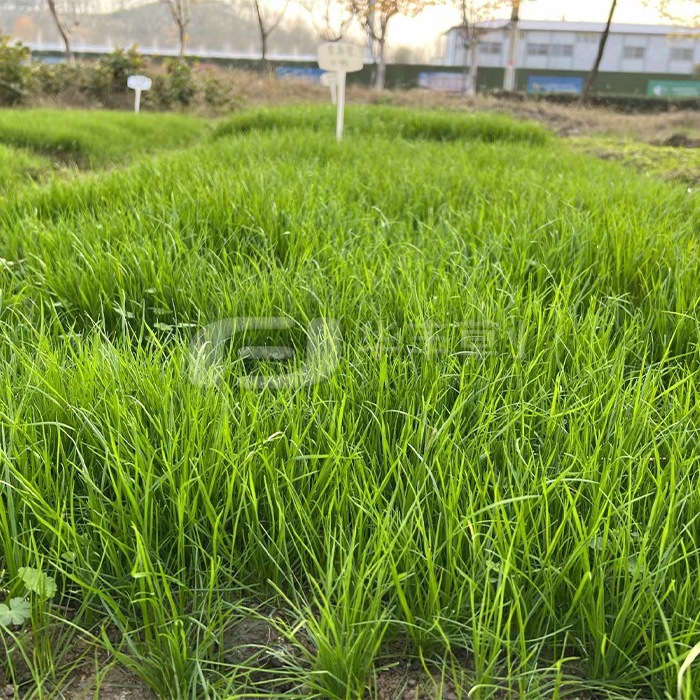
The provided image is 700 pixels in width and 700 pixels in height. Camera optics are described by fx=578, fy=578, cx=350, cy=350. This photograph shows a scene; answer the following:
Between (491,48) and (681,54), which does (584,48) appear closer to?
(491,48)

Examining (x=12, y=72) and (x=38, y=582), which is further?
(x=12, y=72)

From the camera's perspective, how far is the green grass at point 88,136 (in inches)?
255

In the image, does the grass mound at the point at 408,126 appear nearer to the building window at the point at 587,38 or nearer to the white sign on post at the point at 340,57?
the white sign on post at the point at 340,57

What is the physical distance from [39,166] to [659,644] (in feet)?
18.8

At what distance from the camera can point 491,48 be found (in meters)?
29.0

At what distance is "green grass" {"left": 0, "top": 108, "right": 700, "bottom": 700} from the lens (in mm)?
754

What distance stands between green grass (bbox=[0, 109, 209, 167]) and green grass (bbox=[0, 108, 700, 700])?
199 inches

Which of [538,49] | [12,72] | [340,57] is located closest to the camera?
[340,57]

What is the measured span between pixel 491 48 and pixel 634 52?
665cm

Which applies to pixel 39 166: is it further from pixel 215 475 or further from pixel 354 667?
pixel 354 667

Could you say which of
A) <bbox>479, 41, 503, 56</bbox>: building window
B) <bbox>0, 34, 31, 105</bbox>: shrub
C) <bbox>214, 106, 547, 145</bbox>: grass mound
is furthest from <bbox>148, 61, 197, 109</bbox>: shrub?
<bbox>479, 41, 503, 56</bbox>: building window

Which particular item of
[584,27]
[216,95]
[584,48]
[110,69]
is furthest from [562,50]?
[110,69]

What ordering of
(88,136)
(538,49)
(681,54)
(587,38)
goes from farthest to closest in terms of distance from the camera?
(538,49), (681,54), (587,38), (88,136)

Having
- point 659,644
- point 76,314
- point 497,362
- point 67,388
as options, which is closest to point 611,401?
point 497,362
